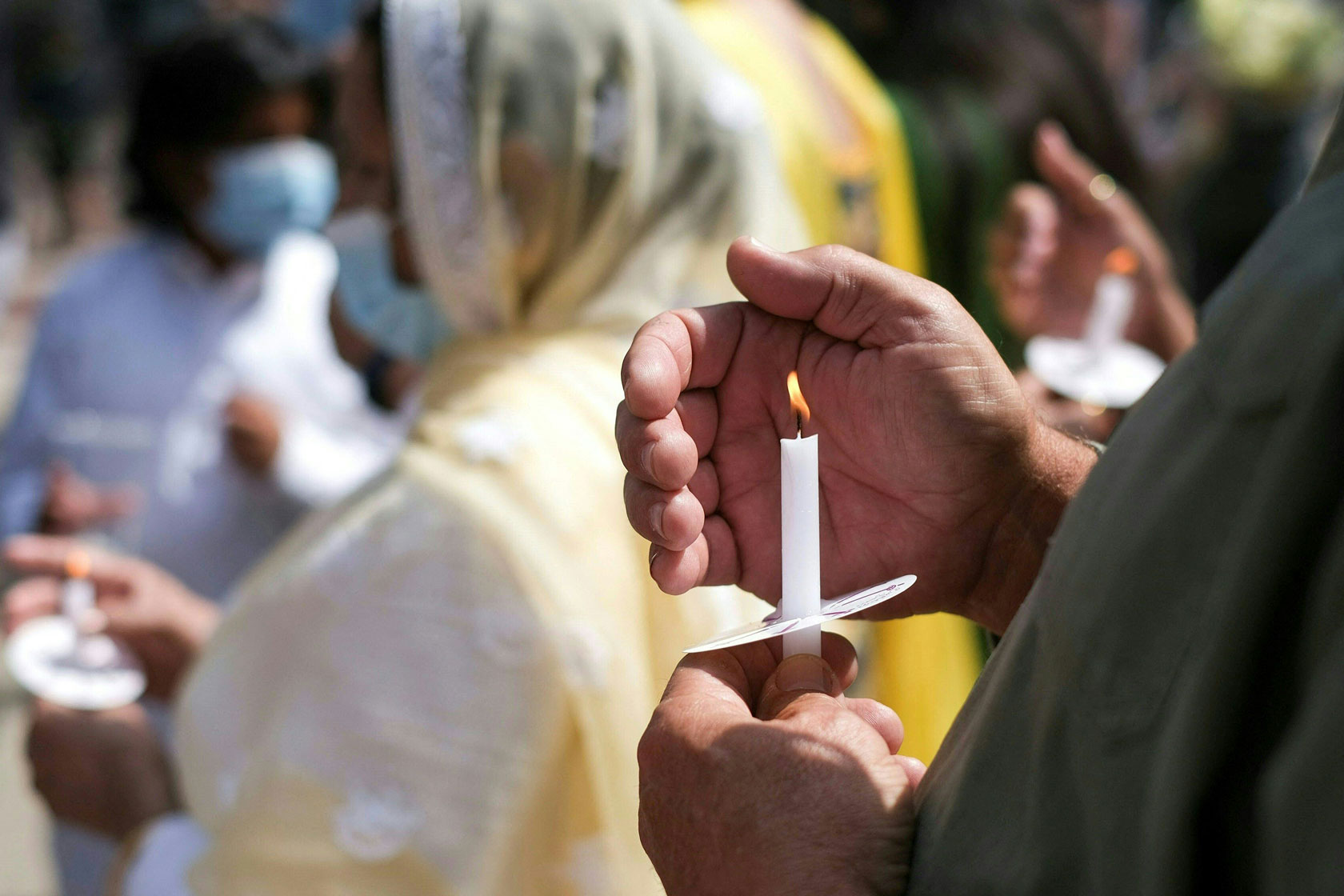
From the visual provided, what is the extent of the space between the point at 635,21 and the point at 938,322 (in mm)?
951

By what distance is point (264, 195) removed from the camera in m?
2.76

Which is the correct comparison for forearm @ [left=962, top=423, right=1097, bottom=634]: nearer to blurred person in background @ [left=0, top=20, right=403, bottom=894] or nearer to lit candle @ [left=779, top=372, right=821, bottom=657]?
lit candle @ [left=779, top=372, right=821, bottom=657]

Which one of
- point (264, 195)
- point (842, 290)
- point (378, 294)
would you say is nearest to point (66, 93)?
point (264, 195)

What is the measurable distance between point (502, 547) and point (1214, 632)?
1.03 meters

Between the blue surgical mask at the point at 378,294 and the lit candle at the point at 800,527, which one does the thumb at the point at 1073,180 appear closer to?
the blue surgical mask at the point at 378,294

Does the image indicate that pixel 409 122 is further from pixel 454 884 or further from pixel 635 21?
pixel 454 884

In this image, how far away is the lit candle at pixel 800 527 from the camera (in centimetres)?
70

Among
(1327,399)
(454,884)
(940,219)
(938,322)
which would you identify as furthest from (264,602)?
(940,219)

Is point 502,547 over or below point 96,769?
over

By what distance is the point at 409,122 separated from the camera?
1.62m

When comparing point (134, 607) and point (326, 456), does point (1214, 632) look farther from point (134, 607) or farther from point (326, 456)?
point (326, 456)

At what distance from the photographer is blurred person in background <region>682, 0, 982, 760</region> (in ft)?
7.66

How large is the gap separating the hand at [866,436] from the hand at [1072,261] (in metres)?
1.40

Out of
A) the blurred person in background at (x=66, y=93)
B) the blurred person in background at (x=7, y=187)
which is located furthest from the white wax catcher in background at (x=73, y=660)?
the blurred person in background at (x=66, y=93)
